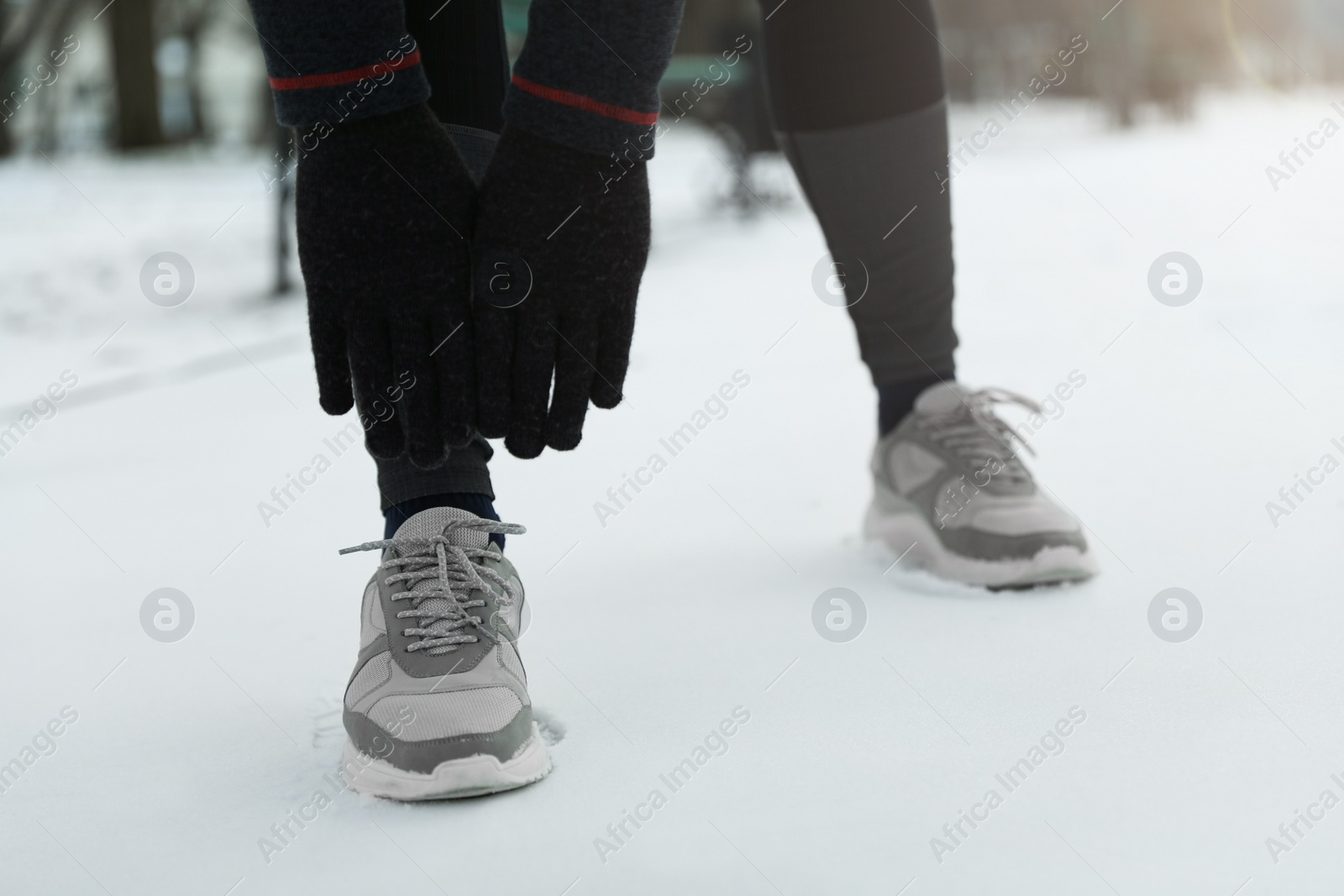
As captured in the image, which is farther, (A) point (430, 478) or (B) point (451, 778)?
(A) point (430, 478)

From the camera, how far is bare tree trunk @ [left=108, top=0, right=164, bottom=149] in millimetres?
8578

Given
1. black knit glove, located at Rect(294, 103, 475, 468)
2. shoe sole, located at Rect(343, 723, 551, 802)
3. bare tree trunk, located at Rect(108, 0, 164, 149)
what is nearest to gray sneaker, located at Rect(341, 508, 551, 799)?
shoe sole, located at Rect(343, 723, 551, 802)

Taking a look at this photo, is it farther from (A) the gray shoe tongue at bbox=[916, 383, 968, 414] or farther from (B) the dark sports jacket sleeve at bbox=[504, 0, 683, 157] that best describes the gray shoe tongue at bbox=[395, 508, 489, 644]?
(A) the gray shoe tongue at bbox=[916, 383, 968, 414]

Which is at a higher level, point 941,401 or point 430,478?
point 941,401

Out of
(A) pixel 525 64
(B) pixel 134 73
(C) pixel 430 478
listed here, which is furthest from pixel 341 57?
(B) pixel 134 73

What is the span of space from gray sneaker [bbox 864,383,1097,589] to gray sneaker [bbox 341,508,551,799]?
0.45 meters

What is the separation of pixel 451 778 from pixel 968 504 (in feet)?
1.94

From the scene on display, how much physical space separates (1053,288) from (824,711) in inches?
87.6

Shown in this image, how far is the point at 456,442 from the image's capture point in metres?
0.76

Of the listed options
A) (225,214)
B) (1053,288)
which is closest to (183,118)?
(225,214)

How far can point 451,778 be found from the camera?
0.72m

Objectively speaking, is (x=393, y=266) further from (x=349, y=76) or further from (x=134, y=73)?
(x=134, y=73)

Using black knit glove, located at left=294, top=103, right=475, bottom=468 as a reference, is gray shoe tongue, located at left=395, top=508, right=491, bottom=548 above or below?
below

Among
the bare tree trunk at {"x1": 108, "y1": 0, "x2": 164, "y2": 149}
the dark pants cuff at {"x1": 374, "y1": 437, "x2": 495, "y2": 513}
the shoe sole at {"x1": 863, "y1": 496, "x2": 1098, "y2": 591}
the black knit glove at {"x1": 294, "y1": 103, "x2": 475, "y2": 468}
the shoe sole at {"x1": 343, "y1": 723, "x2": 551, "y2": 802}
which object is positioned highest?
the shoe sole at {"x1": 863, "y1": 496, "x2": 1098, "y2": 591}
